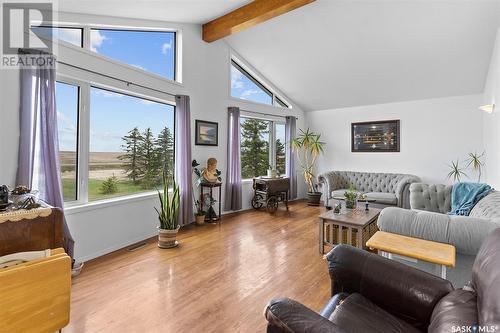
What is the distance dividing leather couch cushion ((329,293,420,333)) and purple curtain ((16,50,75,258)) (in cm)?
258

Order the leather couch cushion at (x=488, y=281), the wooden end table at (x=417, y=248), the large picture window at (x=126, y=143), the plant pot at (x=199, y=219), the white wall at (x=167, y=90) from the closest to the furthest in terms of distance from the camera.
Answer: the leather couch cushion at (x=488, y=281) < the wooden end table at (x=417, y=248) < the white wall at (x=167, y=90) < the large picture window at (x=126, y=143) < the plant pot at (x=199, y=219)

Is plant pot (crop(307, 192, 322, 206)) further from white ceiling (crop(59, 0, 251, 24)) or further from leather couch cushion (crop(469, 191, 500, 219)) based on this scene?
white ceiling (crop(59, 0, 251, 24))

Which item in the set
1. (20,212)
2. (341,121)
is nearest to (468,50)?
(341,121)

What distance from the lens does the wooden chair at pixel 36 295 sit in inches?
53.8

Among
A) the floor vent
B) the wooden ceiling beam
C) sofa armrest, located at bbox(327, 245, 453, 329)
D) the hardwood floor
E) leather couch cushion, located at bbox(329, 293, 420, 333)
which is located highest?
the wooden ceiling beam

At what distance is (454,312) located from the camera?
1.04 metres

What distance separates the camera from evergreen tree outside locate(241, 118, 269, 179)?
5.64 m

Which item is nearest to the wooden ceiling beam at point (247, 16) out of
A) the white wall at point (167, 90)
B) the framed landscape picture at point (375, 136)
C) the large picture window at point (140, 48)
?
the white wall at point (167, 90)

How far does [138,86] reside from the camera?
352cm

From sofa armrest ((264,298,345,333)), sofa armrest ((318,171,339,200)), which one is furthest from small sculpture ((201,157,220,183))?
sofa armrest ((264,298,345,333))

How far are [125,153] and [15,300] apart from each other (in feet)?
7.83

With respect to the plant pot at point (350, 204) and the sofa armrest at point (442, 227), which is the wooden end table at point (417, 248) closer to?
the sofa armrest at point (442, 227)

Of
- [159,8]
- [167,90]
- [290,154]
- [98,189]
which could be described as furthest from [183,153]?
[290,154]

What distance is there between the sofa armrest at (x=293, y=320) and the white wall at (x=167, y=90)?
2670 mm
